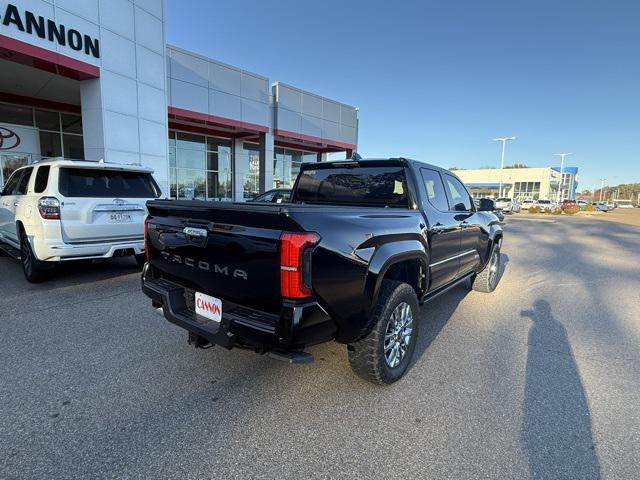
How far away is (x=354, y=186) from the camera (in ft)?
14.3

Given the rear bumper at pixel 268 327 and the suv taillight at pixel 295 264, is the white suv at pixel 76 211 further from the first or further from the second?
the suv taillight at pixel 295 264

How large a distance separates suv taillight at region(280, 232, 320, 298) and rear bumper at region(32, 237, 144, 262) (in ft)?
14.8

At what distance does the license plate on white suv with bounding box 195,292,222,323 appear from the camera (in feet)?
8.98

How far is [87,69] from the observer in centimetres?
1044

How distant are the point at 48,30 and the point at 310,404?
38.2 ft

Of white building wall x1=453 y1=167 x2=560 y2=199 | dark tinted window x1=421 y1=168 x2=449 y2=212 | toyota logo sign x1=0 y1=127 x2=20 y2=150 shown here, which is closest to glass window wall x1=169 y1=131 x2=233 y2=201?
toyota logo sign x1=0 y1=127 x2=20 y2=150

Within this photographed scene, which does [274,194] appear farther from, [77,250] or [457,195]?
[457,195]

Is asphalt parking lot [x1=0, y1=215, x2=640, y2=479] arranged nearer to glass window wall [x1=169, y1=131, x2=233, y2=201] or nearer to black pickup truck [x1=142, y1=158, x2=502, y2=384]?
black pickup truck [x1=142, y1=158, x2=502, y2=384]

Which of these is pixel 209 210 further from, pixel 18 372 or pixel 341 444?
pixel 18 372

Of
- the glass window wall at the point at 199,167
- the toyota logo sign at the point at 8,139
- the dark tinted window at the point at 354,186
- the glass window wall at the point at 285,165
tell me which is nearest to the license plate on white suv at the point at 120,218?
the dark tinted window at the point at 354,186

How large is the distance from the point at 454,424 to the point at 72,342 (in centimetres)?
368

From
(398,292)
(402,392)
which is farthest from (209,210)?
(402,392)

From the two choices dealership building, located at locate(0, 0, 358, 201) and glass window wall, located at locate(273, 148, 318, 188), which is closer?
dealership building, located at locate(0, 0, 358, 201)

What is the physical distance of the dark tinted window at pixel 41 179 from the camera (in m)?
5.50
